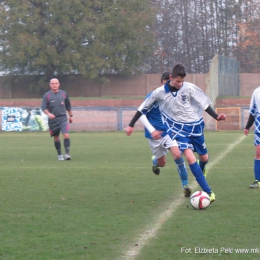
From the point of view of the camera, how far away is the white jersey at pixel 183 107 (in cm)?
738

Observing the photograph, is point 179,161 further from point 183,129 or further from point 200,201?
point 200,201

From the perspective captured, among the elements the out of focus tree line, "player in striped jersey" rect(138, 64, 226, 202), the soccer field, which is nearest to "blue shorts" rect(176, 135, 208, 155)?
"player in striped jersey" rect(138, 64, 226, 202)

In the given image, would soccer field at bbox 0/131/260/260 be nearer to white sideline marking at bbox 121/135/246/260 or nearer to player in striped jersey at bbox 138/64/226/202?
white sideline marking at bbox 121/135/246/260

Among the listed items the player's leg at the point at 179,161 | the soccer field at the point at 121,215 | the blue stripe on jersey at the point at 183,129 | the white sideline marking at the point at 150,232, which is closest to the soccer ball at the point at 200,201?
the soccer field at the point at 121,215

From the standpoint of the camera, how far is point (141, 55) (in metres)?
41.6

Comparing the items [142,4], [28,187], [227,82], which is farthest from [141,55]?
[28,187]

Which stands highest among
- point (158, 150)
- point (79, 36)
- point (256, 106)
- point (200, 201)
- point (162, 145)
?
point (79, 36)

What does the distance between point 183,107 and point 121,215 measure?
1563mm

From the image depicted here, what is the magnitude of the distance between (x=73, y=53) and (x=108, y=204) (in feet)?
104

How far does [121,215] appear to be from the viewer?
21.9 ft

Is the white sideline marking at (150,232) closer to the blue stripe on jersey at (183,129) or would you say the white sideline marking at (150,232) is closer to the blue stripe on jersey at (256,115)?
the blue stripe on jersey at (183,129)

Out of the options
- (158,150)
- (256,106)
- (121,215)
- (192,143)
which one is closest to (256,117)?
(256,106)

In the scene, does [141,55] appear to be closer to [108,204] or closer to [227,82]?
[227,82]

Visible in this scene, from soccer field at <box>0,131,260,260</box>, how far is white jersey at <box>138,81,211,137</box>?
0.89m
